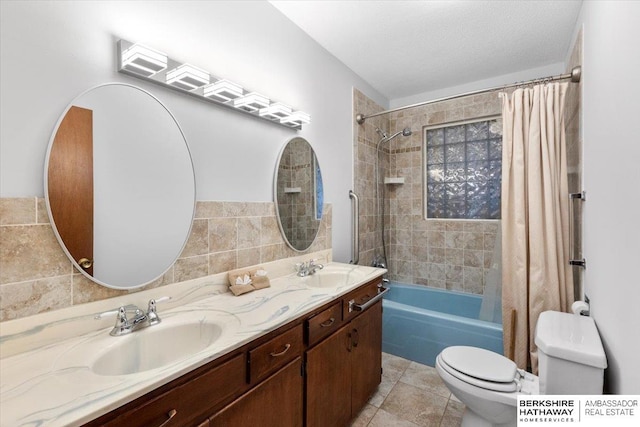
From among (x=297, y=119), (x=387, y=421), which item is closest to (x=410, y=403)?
(x=387, y=421)

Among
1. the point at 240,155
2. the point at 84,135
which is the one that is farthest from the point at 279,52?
the point at 84,135

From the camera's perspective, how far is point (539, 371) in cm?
133

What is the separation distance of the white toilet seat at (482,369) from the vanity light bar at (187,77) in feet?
6.54

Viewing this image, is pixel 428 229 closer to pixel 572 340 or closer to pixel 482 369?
pixel 482 369

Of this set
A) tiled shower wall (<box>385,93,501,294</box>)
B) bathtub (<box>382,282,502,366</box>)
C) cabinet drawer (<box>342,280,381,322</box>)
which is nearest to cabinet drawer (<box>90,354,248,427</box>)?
cabinet drawer (<box>342,280,381,322</box>)

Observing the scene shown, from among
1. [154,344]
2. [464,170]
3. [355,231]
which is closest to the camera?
[154,344]

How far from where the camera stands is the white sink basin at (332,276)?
190 centimetres

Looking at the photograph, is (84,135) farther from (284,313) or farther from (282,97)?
(282,97)

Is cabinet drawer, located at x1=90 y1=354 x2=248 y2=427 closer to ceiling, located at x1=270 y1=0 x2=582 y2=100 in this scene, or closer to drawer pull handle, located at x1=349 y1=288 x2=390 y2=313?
drawer pull handle, located at x1=349 y1=288 x2=390 y2=313

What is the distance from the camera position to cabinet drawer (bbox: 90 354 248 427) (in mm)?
707

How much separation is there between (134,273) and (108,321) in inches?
7.7

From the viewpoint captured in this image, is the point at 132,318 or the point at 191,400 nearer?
the point at 191,400

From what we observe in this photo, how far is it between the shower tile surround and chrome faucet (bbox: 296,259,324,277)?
3.20 feet

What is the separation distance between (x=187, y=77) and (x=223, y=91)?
0.20 metres
